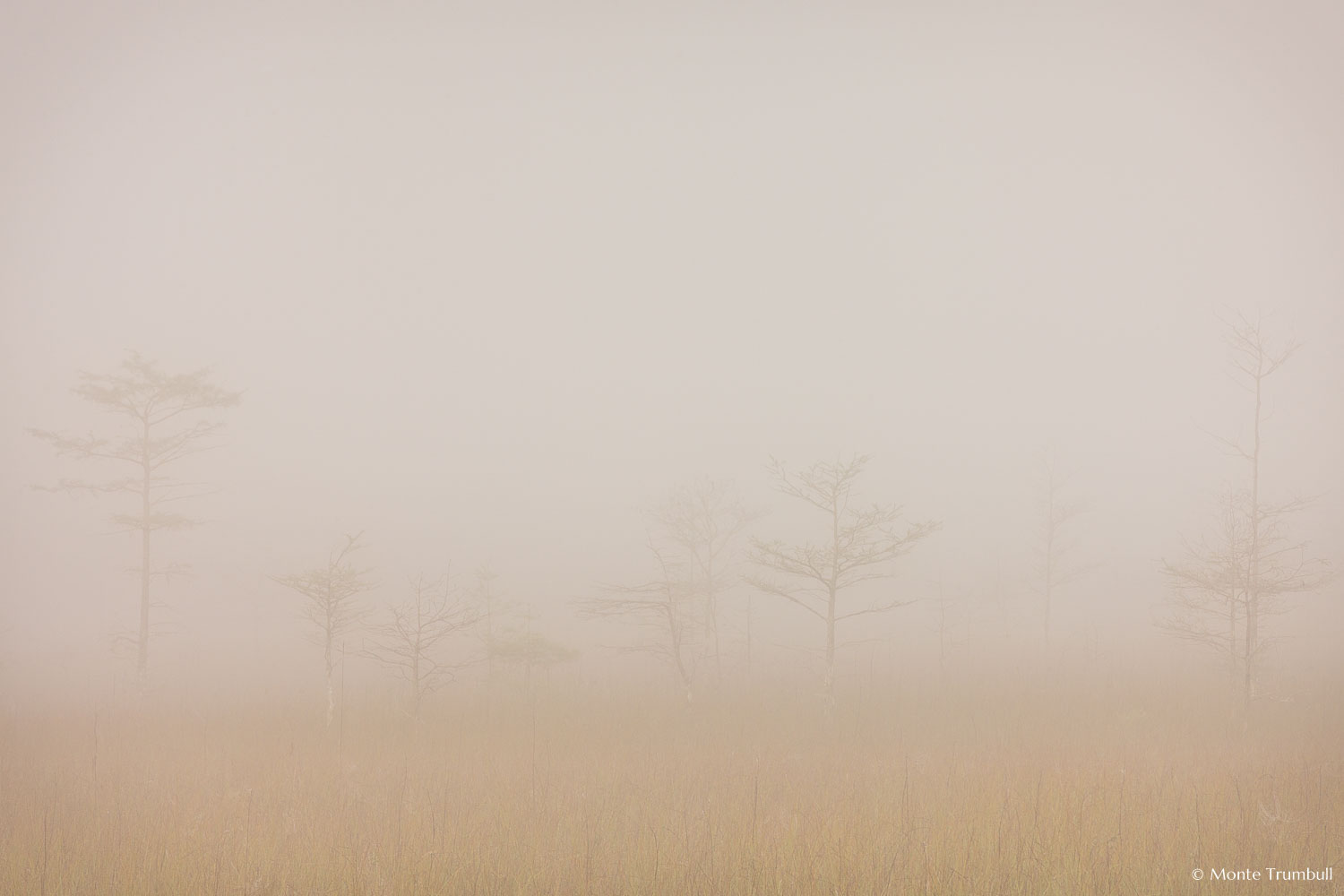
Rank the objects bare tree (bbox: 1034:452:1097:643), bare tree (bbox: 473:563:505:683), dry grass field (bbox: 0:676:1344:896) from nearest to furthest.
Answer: dry grass field (bbox: 0:676:1344:896), bare tree (bbox: 473:563:505:683), bare tree (bbox: 1034:452:1097:643)

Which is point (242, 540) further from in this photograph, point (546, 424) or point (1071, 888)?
point (546, 424)

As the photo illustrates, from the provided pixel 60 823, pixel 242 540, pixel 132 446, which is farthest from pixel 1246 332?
pixel 242 540

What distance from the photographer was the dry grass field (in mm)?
6270

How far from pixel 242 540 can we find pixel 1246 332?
255ft

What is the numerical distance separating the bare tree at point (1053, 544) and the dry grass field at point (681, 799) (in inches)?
508

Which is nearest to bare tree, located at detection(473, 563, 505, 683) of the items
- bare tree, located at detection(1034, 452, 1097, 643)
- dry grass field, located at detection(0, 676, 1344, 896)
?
dry grass field, located at detection(0, 676, 1344, 896)

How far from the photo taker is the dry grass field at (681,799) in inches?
247

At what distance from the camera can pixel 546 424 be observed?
15062cm

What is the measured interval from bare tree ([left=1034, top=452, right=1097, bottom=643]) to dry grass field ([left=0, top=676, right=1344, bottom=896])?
12912 millimetres

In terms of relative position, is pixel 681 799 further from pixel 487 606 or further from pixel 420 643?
pixel 487 606

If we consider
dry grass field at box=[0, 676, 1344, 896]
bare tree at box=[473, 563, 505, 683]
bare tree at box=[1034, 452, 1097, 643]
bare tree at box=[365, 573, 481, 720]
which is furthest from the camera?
bare tree at box=[1034, 452, 1097, 643]

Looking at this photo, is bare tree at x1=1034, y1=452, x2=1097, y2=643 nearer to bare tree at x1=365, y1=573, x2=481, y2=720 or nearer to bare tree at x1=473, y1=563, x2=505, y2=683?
bare tree at x1=473, y1=563, x2=505, y2=683

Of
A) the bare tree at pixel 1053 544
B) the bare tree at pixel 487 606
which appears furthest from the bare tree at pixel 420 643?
the bare tree at pixel 1053 544

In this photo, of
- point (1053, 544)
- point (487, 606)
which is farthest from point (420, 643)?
point (1053, 544)
